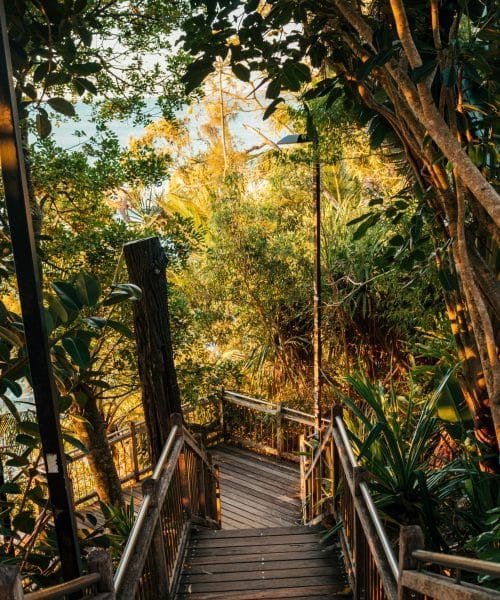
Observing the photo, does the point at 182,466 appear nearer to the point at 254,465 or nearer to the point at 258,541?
the point at 258,541

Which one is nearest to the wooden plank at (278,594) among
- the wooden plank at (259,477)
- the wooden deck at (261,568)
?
the wooden deck at (261,568)

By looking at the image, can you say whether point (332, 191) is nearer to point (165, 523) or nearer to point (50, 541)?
point (165, 523)

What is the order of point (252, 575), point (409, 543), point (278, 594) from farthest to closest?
point (252, 575) → point (278, 594) → point (409, 543)

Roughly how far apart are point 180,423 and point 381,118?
7.81 feet

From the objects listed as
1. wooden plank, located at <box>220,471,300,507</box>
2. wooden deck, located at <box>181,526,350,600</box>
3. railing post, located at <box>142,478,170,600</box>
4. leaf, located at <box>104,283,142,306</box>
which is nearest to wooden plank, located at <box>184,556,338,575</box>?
wooden deck, located at <box>181,526,350,600</box>

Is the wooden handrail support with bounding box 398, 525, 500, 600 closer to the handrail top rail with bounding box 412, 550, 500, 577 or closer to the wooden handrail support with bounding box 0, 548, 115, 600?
the handrail top rail with bounding box 412, 550, 500, 577

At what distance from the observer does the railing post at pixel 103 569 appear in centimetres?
209

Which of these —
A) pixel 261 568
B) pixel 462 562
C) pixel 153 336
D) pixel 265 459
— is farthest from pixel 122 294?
pixel 265 459

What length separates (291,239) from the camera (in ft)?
27.1

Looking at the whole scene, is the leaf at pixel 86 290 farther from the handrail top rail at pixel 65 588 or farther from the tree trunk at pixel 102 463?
the tree trunk at pixel 102 463

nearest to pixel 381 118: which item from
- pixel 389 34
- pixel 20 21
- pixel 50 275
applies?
pixel 389 34

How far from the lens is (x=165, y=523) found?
3.46 metres

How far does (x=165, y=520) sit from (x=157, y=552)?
1.13 feet

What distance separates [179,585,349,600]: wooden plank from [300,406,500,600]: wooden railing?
6.3 inches
